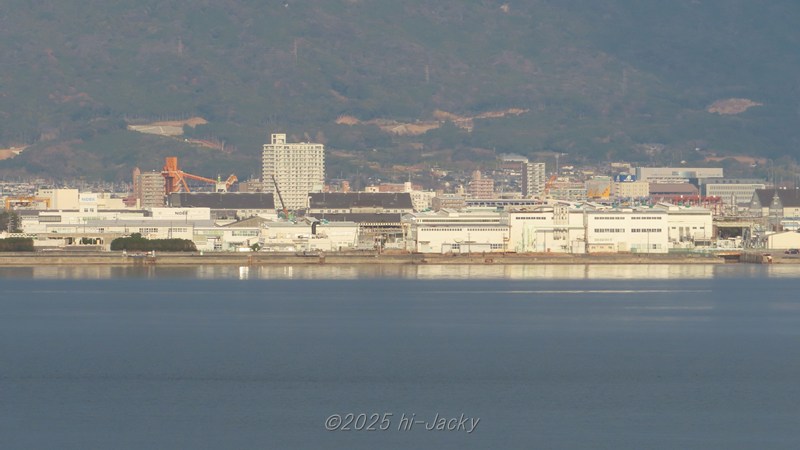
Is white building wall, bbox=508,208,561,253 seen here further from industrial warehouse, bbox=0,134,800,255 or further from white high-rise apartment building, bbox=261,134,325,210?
white high-rise apartment building, bbox=261,134,325,210

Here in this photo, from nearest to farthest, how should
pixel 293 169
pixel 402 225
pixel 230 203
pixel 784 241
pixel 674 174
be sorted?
pixel 784 241 < pixel 402 225 < pixel 230 203 < pixel 293 169 < pixel 674 174

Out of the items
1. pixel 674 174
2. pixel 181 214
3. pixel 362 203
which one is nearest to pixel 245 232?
pixel 181 214

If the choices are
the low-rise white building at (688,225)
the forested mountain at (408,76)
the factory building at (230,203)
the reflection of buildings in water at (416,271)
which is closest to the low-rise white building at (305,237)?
the reflection of buildings in water at (416,271)

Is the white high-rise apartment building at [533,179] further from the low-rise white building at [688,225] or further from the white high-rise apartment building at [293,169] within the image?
the low-rise white building at [688,225]

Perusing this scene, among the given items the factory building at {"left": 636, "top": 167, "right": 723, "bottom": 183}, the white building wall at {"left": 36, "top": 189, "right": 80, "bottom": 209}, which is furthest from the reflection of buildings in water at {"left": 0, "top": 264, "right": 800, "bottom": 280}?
the factory building at {"left": 636, "top": 167, "right": 723, "bottom": 183}

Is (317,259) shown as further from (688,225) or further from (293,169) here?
(293,169)

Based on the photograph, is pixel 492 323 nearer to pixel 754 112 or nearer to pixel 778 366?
pixel 778 366
